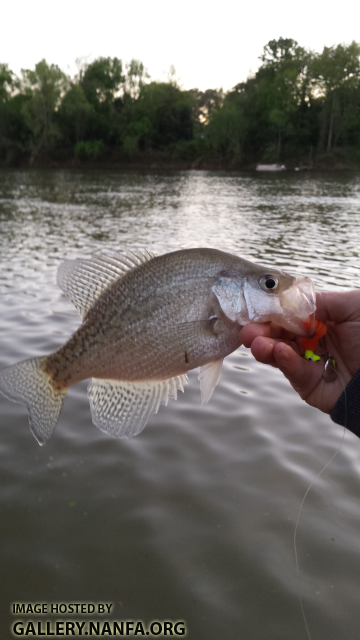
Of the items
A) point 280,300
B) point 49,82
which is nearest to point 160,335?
point 280,300

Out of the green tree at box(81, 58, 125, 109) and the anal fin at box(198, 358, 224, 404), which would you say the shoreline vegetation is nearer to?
the green tree at box(81, 58, 125, 109)

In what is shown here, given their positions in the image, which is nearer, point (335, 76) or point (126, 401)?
point (126, 401)

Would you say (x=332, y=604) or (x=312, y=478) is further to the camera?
(x=312, y=478)

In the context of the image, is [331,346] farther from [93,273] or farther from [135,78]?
[135,78]

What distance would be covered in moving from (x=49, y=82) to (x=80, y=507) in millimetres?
99199

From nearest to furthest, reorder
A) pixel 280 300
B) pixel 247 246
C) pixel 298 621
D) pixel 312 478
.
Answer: pixel 280 300, pixel 298 621, pixel 312 478, pixel 247 246

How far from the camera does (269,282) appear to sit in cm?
270

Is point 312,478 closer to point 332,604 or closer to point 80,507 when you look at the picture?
point 332,604

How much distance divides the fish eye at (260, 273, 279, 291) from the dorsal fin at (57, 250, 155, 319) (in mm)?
663

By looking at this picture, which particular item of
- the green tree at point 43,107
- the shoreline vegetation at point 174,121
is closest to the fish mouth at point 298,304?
the shoreline vegetation at point 174,121

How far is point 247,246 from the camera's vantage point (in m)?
15.0

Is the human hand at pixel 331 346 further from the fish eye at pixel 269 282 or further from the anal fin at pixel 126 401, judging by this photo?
the anal fin at pixel 126 401

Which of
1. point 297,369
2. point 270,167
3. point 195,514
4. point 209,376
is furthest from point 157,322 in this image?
point 270,167

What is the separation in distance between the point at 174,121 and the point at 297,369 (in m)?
104
